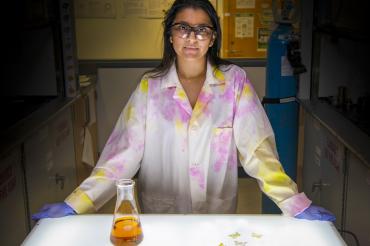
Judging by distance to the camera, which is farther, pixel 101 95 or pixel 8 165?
pixel 101 95

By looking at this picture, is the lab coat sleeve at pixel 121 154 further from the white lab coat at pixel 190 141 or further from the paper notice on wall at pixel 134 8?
the paper notice on wall at pixel 134 8

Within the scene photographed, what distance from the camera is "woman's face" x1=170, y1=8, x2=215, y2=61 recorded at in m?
1.84

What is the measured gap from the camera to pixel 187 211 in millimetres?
2080

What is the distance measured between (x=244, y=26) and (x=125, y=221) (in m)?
3.49

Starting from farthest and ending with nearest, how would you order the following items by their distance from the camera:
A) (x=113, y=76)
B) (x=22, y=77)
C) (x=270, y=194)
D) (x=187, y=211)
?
(x=113, y=76)
(x=22, y=77)
(x=187, y=211)
(x=270, y=194)

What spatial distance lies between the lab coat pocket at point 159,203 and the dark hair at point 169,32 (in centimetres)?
51

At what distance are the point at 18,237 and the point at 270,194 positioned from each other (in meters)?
1.31

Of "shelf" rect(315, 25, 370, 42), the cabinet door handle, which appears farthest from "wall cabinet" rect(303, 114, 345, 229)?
"shelf" rect(315, 25, 370, 42)

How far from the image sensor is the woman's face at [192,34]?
184 centimetres

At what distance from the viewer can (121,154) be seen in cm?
190

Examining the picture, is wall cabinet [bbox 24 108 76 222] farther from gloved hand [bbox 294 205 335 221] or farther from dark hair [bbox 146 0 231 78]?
gloved hand [bbox 294 205 335 221]

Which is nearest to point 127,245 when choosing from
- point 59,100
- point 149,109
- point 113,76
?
point 149,109

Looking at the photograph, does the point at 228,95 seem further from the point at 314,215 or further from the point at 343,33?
the point at 343,33

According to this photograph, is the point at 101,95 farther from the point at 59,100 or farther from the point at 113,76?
the point at 59,100
